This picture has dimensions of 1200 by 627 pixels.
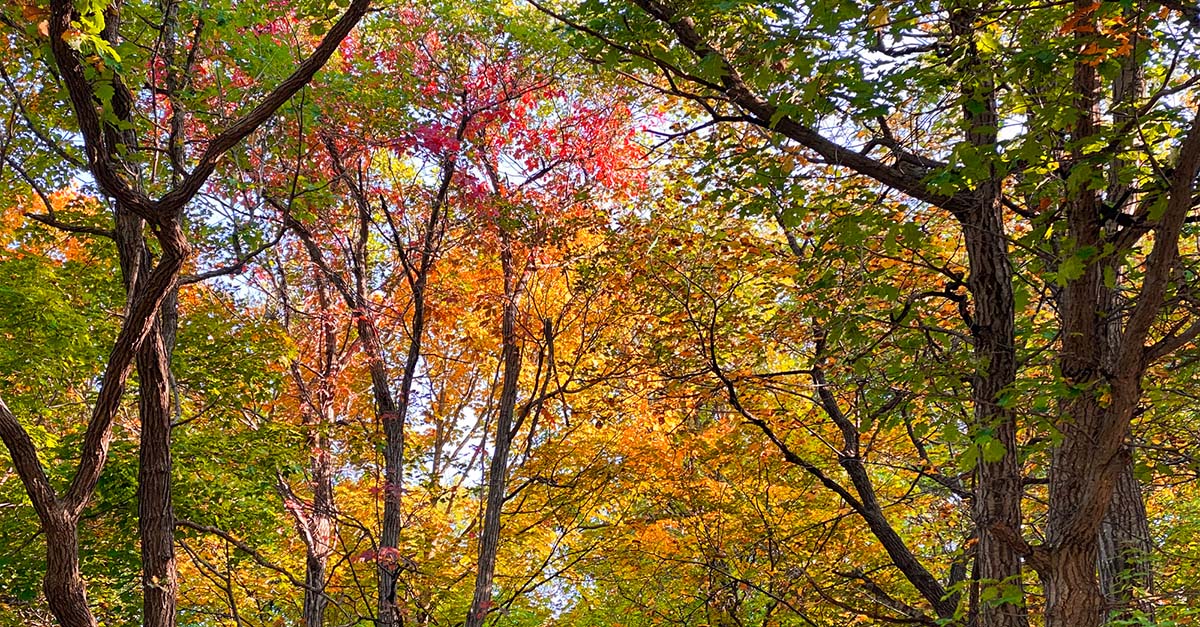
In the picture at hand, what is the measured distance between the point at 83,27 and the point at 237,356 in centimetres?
688

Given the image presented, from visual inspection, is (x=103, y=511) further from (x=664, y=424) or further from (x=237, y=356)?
(x=664, y=424)

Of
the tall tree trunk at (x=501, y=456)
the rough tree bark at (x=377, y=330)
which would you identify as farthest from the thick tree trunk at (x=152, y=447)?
the tall tree trunk at (x=501, y=456)

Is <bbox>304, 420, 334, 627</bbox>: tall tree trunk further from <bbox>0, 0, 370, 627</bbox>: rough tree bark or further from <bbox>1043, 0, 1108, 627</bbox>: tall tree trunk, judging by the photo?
<bbox>1043, 0, 1108, 627</bbox>: tall tree trunk

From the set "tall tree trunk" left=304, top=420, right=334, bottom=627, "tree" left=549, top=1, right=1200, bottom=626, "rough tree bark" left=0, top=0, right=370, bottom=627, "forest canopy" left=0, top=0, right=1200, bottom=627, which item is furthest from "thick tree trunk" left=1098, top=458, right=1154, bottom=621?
A: "tall tree trunk" left=304, top=420, right=334, bottom=627

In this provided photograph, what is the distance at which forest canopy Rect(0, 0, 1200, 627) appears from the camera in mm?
4422

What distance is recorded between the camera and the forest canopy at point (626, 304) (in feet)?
14.5

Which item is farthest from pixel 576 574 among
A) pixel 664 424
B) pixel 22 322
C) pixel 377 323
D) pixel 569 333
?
pixel 22 322

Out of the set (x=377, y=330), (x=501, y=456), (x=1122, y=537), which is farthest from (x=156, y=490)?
(x=1122, y=537)

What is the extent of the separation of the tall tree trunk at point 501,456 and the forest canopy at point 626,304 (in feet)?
0.14

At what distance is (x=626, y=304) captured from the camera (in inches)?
362

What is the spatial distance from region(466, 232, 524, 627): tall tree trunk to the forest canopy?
0.14 feet

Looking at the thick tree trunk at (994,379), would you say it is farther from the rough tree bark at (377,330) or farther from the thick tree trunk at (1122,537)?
the rough tree bark at (377,330)

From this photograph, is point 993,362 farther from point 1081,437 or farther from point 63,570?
point 63,570

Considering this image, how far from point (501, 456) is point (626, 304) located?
2004 mm
